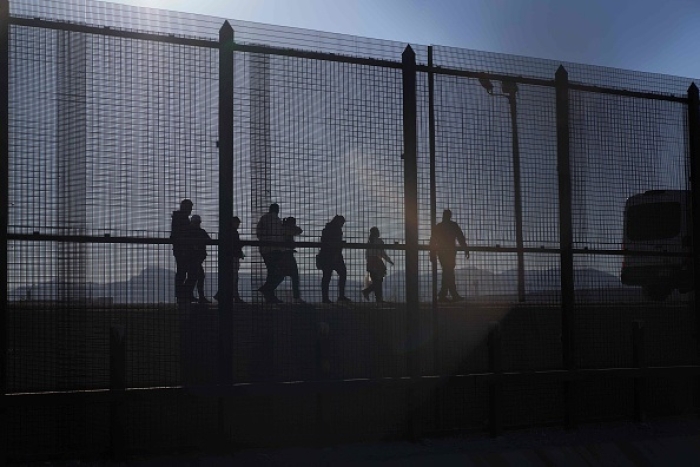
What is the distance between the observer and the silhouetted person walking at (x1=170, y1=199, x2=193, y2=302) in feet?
20.7

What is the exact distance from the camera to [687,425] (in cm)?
839

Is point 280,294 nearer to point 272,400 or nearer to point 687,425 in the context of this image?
point 272,400

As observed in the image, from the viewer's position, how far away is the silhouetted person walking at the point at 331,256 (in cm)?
679

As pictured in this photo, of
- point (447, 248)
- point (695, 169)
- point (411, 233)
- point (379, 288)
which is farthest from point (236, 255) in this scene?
point (695, 169)

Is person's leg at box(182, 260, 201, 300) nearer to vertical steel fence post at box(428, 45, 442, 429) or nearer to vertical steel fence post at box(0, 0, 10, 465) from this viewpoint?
vertical steel fence post at box(0, 0, 10, 465)

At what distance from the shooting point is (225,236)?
6477 millimetres

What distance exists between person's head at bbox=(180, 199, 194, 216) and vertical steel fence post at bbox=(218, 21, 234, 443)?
23 cm

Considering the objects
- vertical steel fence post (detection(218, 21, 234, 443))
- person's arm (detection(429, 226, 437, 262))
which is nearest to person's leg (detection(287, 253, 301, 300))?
vertical steel fence post (detection(218, 21, 234, 443))

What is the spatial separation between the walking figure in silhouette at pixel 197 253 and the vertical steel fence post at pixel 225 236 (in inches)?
5.1

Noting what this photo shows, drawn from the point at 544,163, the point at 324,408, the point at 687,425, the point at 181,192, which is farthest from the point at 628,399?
the point at 181,192

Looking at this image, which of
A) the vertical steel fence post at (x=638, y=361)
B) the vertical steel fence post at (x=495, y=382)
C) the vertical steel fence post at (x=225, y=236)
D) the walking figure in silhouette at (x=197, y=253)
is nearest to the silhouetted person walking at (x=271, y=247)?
the vertical steel fence post at (x=225, y=236)

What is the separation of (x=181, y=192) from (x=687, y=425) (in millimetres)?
5381

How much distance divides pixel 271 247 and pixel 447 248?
5.18ft

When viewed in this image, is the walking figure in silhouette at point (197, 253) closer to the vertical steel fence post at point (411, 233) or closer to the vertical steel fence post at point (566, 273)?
the vertical steel fence post at point (411, 233)
